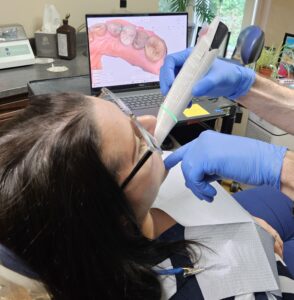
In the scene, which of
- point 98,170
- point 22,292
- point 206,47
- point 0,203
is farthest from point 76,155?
point 206,47

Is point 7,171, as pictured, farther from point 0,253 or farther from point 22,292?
point 22,292

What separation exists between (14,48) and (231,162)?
4.68 ft

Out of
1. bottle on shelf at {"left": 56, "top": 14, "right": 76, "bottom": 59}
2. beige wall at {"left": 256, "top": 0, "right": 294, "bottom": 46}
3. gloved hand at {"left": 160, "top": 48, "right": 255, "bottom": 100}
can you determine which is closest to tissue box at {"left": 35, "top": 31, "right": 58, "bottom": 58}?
bottle on shelf at {"left": 56, "top": 14, "right": 76, "bottom": 59}

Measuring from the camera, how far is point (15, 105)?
1.53 meters

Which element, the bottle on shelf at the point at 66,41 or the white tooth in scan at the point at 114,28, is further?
the bottle on shelf at the point at 66,41

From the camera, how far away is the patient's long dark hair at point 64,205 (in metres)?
0.60

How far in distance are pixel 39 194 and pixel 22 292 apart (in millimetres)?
261

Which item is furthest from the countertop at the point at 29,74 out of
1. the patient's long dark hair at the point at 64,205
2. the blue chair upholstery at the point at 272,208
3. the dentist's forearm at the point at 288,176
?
the dentist's forearm at the point at 288,176

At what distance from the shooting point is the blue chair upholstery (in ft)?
4.02

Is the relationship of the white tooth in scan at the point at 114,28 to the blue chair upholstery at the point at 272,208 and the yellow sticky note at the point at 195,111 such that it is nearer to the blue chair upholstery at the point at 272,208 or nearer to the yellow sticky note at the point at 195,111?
the yellow sticky note at the point at 195,111

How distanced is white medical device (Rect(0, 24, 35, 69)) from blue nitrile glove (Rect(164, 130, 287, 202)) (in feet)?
4.11

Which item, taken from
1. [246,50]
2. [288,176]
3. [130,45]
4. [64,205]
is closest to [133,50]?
[130,45]

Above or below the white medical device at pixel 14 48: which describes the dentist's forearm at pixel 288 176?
below

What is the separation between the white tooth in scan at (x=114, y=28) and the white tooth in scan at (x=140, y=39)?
9 centimetres
